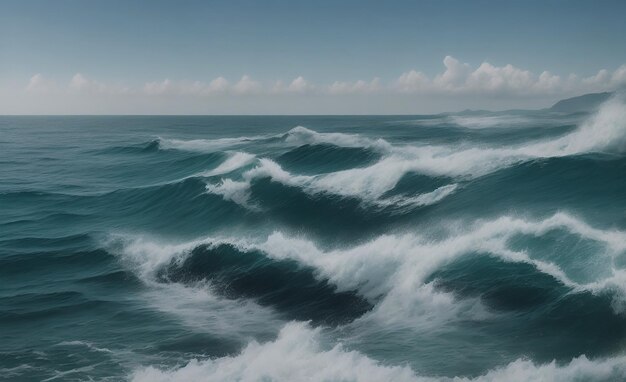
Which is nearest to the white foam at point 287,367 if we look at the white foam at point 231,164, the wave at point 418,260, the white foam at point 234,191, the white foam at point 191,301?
the white foam at point 191,301

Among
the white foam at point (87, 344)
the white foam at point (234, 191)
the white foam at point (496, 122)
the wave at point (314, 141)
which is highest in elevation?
the white foam at point (496, 122)

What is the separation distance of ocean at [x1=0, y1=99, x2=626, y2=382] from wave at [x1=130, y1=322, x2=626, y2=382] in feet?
0.19

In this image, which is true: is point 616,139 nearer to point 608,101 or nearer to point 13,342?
point 608,101

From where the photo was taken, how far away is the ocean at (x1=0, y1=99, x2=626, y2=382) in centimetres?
1367

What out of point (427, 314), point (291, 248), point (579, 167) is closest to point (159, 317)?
point (291, 248)

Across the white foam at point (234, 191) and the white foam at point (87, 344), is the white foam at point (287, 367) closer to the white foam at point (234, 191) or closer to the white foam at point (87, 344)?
the white foam at point (87, 344)

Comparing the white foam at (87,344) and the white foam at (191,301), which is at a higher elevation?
the white foam at (191,301)

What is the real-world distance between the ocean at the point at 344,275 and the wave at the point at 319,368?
0.06 meters

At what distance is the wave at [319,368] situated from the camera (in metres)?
11.7

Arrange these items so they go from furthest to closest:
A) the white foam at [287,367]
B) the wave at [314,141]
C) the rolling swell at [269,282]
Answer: the wave at [314,141], the rolling swell at [269,282], the white foam at [287,367]

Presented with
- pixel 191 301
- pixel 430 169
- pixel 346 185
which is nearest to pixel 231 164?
pixel 346 185

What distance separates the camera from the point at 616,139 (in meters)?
30.0

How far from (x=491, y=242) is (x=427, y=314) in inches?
221

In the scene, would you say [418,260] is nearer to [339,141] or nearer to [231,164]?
[231,164]
